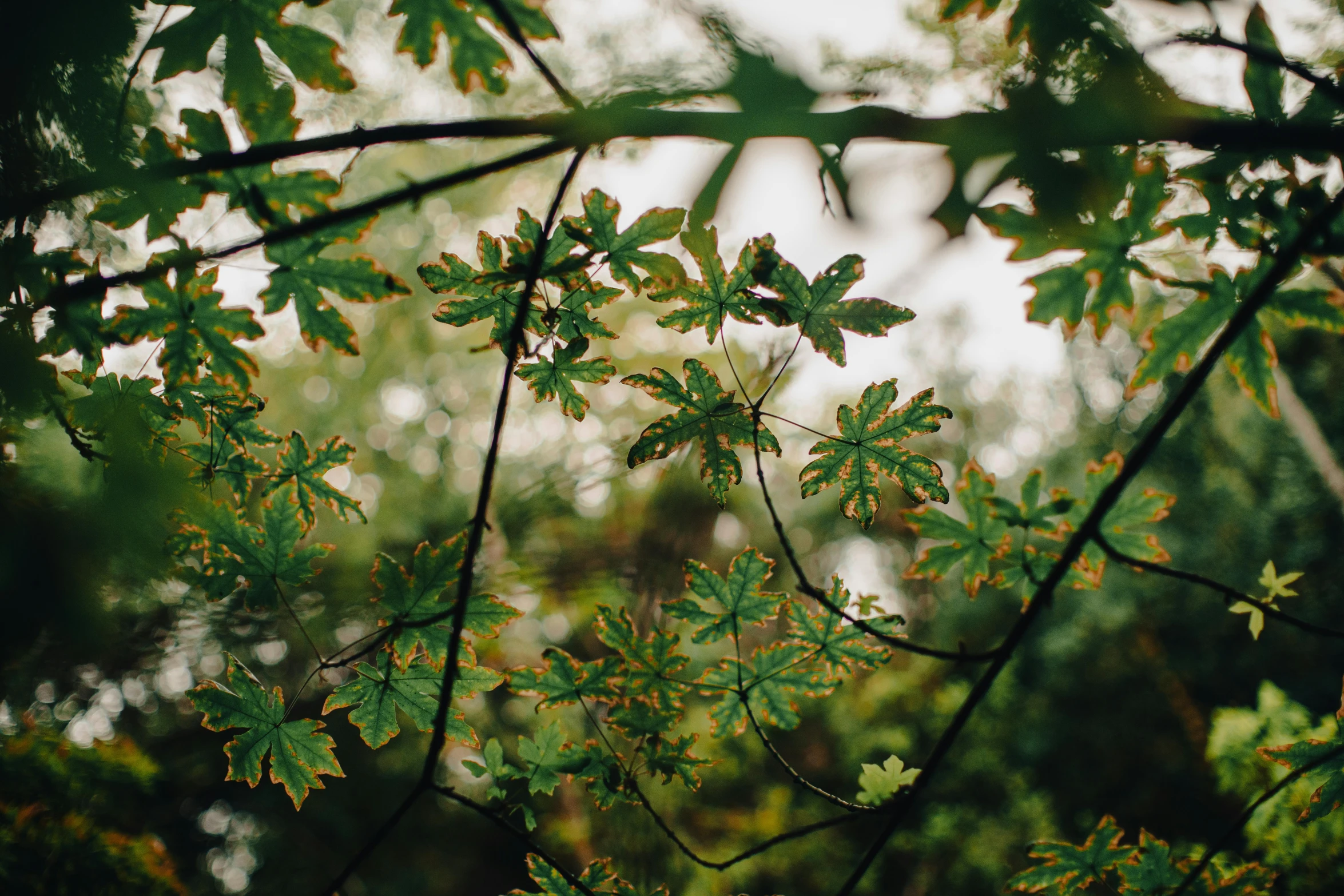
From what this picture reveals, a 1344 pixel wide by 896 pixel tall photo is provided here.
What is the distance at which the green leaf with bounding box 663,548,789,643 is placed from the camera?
0.70m

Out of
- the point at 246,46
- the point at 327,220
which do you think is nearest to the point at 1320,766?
the point at 327,220

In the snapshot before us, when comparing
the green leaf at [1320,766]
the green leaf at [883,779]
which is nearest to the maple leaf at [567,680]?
the green leaf at [883,779]

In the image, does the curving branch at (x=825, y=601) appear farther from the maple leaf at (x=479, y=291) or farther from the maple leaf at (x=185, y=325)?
the maple leaf at (x=185, y=325)

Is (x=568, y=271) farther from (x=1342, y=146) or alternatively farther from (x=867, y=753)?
(x=867, y=753)

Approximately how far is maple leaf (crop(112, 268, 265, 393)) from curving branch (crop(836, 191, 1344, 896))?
2.72ft

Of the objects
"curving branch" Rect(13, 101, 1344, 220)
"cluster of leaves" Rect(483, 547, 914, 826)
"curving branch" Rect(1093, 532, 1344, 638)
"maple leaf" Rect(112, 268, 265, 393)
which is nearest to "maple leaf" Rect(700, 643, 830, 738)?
"cluster of leaves" Rect(483, 547, 914, 826)

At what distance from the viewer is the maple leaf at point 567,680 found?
0.70m

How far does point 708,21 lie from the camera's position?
20.3 inches

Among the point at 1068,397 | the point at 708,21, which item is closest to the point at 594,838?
the point at 708,21

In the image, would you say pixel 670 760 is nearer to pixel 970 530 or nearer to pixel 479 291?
pixel 970 530

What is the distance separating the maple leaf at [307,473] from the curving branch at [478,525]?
274 millimetres

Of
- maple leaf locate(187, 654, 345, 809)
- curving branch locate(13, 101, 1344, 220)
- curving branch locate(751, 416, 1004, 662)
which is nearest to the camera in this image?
curving branch locate(13, 101, 1344, 220)

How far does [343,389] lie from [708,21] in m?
6.06

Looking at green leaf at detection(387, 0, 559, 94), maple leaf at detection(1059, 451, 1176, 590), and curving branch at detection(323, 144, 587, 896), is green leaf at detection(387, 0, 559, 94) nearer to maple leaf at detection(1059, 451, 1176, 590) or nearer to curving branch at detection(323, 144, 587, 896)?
curving branch at detection(323, 144, 587, 896)
